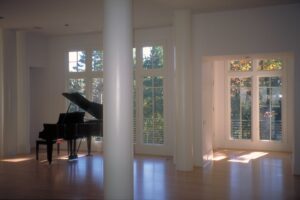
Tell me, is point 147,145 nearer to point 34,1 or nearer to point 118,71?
point 34,1

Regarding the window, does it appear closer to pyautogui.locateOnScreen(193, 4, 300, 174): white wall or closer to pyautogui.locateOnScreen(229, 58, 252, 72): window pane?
pyautogui.locateOnScreen(193, 4, 300, 174): white wall

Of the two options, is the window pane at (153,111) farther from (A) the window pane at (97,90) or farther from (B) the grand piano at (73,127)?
(A) the window pane at (97,90)

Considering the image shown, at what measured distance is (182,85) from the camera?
26.2ft

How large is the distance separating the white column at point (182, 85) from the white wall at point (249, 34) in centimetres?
35

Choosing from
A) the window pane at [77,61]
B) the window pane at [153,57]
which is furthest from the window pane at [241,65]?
the window pane at [77,61]

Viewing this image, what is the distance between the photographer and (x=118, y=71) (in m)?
4.76

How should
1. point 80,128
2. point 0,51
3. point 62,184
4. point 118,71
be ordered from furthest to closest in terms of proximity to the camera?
point 0,51 < point 80,128 < point 62,184 < point 118,71

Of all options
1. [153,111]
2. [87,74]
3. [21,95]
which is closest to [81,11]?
[87,74]

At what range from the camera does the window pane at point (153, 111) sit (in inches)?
392

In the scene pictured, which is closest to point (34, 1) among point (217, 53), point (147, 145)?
point (217, 53)

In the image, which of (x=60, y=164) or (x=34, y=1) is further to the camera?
(x=60, y=164)

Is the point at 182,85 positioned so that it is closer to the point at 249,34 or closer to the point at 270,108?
the point at 249,34

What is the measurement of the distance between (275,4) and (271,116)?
399cm

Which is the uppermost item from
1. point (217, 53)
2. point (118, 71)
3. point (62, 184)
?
point (217, 53)
